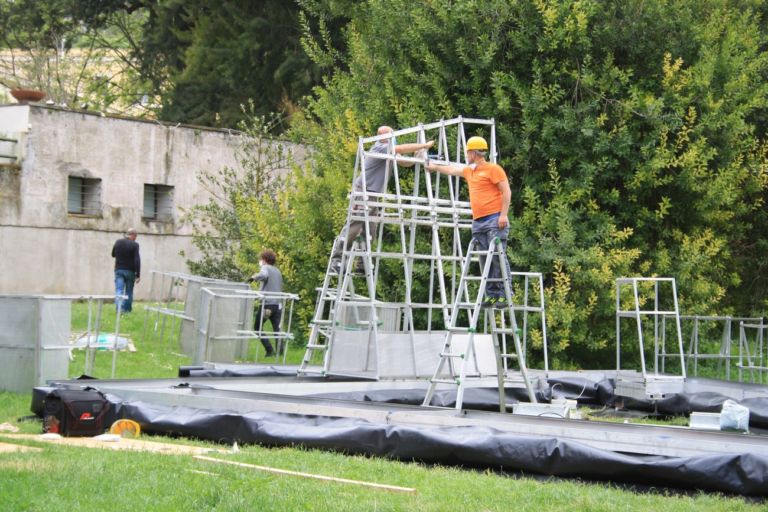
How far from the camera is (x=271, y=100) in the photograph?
34719 mm

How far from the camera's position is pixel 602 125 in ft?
62.5

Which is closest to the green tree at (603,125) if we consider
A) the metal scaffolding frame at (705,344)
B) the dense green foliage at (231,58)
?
the metal scaffolding frame at (705,344)

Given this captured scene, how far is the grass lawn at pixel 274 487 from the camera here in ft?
23.4

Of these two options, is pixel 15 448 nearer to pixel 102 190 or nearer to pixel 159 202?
pixel 102 190

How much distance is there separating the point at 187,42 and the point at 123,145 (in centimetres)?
864

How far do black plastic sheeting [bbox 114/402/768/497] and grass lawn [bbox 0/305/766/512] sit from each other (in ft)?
0.43

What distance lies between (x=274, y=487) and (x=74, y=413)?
344 cm

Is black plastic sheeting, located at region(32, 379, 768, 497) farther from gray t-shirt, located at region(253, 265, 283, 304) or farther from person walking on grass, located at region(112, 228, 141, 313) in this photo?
person walking on grass, located at region(112, 228, 141, 313)

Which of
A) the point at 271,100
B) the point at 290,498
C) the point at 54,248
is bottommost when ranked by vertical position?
the point at 290,498

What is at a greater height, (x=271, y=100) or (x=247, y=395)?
(x=271, y=100)

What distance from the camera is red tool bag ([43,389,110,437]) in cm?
1030

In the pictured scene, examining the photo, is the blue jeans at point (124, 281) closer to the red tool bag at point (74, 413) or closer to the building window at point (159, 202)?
the building window at point (159, 202)

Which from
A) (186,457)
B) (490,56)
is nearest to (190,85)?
(490,56)

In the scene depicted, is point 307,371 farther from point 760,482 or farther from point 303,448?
point 760,482
